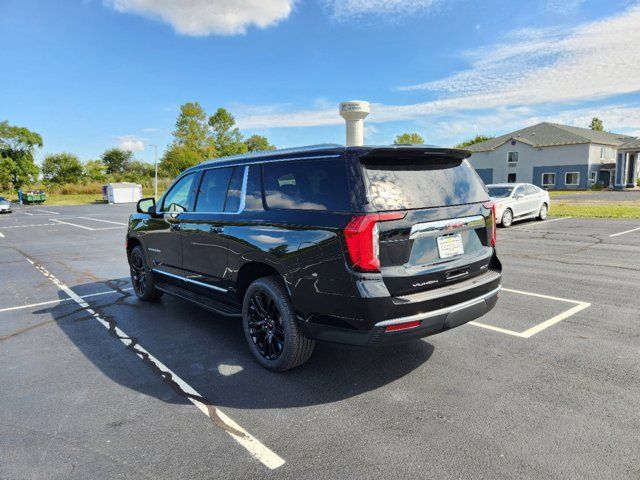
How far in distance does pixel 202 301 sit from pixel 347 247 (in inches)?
90.8

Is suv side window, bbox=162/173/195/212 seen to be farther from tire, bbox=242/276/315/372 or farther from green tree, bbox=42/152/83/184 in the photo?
green tree, bbox=42/152/83/184

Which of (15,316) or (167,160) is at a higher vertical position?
(167,160)

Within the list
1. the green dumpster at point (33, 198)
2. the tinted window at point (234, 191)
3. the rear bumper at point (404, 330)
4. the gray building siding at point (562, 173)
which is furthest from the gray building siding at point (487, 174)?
the rear bumper at point (404, 330)

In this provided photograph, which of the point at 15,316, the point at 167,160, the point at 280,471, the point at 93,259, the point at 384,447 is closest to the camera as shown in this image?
the point at 280,471

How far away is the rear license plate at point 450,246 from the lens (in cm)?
343

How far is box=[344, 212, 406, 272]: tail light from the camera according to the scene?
3.04 meters

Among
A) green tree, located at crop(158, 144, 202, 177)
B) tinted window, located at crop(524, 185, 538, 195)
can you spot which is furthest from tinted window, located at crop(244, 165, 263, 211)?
green tree, located at crop(158, 144, 202, 177)

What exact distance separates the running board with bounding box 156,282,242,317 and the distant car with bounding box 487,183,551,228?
39.6 feet

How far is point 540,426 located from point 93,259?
1030cm

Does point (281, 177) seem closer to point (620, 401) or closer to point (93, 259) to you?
point (620, 401)

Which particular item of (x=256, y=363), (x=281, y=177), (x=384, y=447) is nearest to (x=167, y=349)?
(x=256, y=363)

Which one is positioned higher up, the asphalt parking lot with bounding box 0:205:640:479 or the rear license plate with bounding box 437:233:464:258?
the rear license plate with bounding box 437:233:464:258

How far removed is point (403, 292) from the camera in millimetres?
3186

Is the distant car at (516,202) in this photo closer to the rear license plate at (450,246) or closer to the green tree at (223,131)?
the rear license plate at (450,246)
